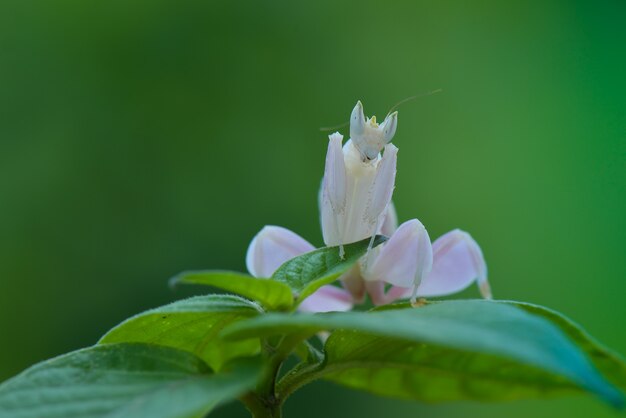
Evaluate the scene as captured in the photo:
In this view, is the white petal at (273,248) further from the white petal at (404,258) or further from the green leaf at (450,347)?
the green leaf at (450,347)

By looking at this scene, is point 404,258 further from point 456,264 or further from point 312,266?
point 312,266

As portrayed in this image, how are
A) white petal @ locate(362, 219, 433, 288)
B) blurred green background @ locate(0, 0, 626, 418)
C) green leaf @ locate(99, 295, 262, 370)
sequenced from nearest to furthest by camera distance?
green leaf @ locate(99, 295, 262, 370) < white petal @ locate(362, 219, 433, 288) < blurred green background @ locate(0, 0, 626, 418)

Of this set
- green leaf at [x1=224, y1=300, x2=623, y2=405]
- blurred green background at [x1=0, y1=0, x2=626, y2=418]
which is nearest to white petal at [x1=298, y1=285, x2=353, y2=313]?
green leaf at [x1=224, y1=300, x2=623, y2=405]

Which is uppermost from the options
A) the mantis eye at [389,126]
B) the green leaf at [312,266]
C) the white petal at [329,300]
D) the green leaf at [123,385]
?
the mantis eye at [389,126]

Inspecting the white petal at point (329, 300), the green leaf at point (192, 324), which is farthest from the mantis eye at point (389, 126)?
the green leaf at point (192, 324)

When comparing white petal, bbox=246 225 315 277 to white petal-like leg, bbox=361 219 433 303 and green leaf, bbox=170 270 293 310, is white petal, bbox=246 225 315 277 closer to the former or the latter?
white petal-like leg, bbox=361 219 433 303
